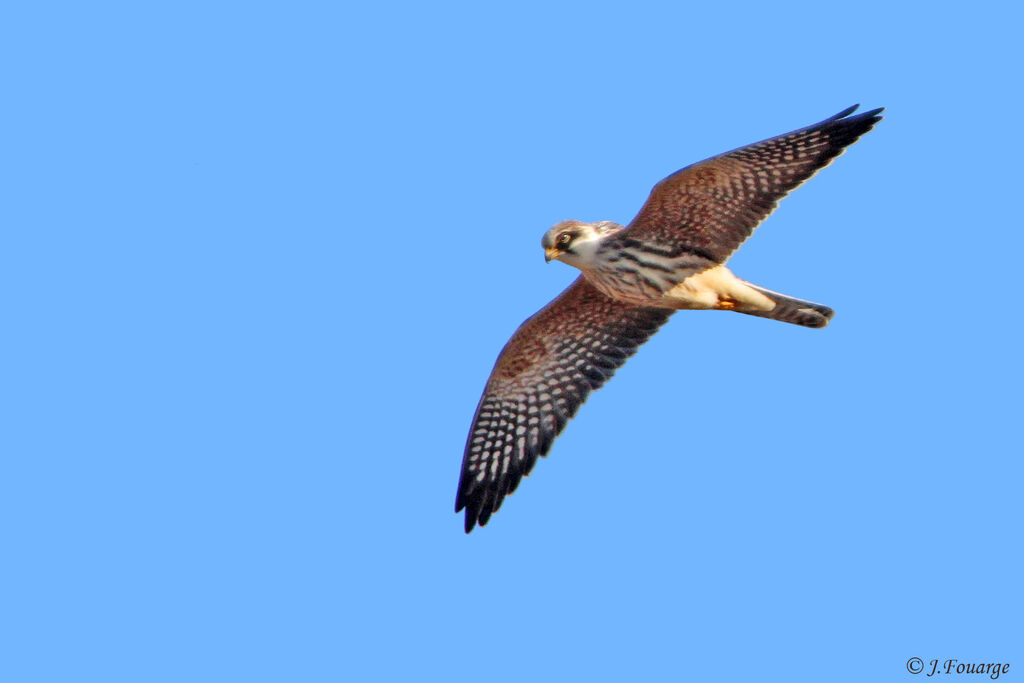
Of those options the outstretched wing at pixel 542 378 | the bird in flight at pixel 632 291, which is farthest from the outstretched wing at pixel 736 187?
the outstretched wing at pixel 542 378

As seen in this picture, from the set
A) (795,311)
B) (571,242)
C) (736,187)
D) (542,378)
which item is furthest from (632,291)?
(542,378)

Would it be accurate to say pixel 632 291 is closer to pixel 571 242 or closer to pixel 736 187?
pixel 571 242

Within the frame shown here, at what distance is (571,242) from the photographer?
10484mm

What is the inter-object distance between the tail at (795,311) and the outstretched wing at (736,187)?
572 millimetres

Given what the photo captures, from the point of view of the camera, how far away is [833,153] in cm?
1032

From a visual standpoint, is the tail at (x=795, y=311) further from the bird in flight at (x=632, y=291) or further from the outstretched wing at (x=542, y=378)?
the outstretched wing at (x=542, y=378)

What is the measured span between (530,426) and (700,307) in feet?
6.29

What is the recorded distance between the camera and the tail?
1083 centimetres

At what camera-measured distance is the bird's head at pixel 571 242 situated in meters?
10.5

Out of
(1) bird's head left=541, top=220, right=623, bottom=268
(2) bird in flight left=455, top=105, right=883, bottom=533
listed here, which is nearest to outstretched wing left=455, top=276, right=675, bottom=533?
(2) bird in flight left=455, top=105, right=883, bottom=533

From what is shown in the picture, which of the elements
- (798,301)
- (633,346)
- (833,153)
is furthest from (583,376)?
(833,153)

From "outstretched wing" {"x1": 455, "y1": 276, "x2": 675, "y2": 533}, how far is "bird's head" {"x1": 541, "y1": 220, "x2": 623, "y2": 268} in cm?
90

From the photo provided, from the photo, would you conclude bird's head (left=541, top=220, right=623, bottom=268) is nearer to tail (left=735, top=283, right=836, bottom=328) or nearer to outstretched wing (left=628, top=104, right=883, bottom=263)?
outstretched wing (left=628, top=104, right=883, bottom=263)

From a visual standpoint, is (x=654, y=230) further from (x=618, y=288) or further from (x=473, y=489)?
(x=473, y=489)
